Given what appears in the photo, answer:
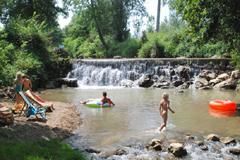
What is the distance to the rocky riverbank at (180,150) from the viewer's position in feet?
29.7

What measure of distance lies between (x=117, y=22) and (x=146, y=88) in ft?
77.3

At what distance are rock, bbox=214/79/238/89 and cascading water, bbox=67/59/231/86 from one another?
3.44 metres

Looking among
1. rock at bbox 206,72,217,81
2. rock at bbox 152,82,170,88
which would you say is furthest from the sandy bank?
rock at bbox 206,72,217,81

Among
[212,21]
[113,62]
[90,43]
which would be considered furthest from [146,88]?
[90,43]

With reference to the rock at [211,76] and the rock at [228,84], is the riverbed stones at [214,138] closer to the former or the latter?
the rock at [228,84]

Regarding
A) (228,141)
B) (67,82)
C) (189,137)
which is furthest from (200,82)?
(228,141)

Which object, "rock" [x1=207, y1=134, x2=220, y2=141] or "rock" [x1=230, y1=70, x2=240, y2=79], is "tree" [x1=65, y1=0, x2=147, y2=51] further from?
"rock" [x1=207, y1=134, x2=220, y2=141]

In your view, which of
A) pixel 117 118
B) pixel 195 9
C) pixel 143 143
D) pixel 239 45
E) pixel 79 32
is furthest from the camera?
pixel 79 32

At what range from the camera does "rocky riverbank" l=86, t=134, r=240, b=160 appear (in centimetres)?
906

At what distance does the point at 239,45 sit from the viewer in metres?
19.8

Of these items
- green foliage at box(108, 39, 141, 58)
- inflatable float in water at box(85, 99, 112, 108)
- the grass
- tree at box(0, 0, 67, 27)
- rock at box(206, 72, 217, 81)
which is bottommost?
inflatable float in water at box(85, 99, 112, 108)

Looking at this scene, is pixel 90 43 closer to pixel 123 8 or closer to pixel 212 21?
pixel 123 8

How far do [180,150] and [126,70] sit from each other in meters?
20.6

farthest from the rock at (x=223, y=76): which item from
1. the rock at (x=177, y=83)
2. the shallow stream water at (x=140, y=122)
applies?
the shallow stream water at (x=140, y=122)
